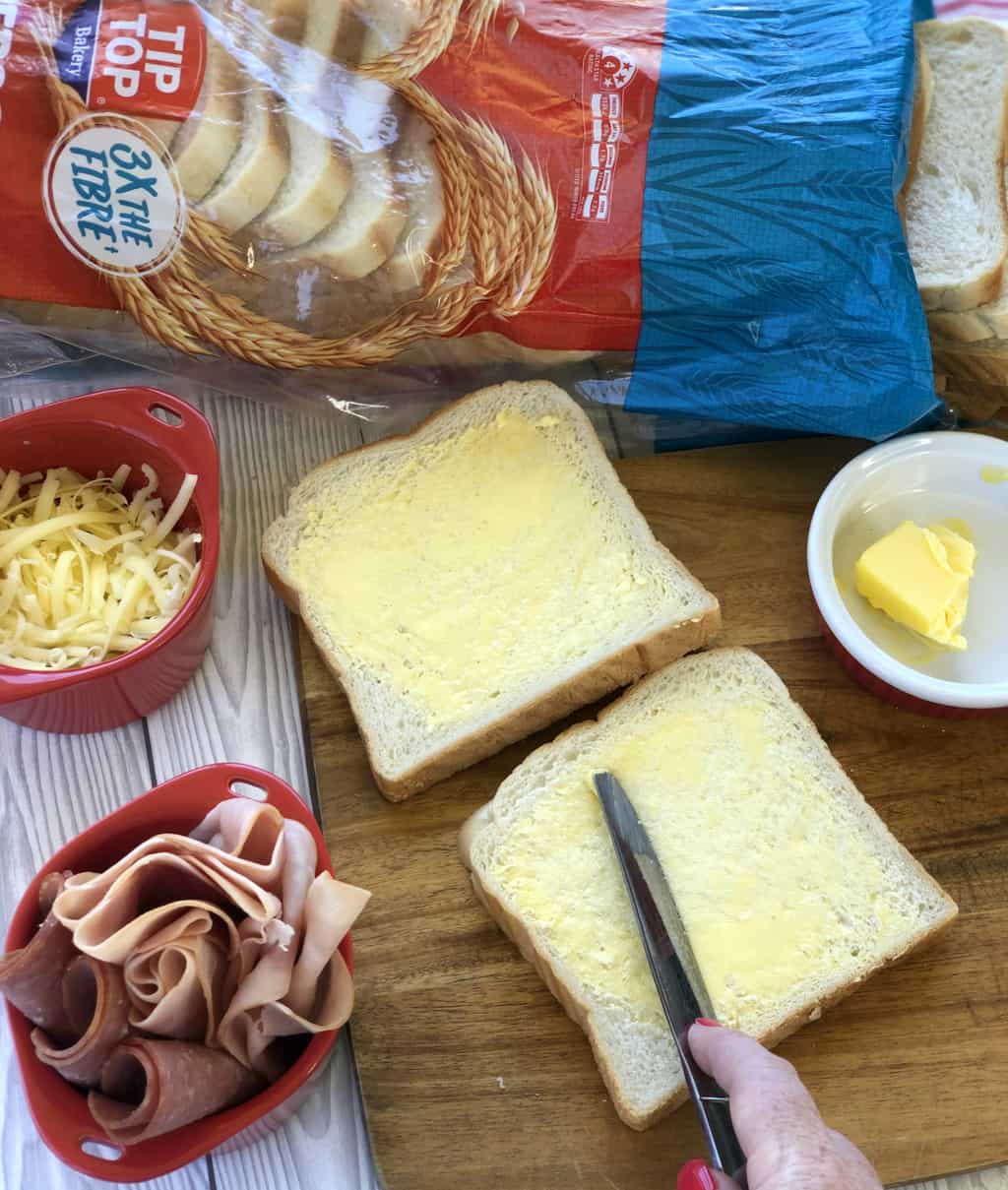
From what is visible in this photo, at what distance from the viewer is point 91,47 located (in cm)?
171

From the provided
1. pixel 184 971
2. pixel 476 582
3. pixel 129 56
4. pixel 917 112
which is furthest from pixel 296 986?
pixel 917 112

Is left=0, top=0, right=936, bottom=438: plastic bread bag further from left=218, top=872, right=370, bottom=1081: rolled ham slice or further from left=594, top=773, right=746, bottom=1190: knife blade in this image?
left=218, top=872, right=370, bottom=1081: rolled ham slice

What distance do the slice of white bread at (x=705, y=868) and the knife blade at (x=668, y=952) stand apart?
0.11ft

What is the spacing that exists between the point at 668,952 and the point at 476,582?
66 centimetres

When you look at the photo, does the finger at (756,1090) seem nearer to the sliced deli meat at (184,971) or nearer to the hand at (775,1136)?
the hand at (775,1136)

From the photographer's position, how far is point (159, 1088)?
1.33 meters

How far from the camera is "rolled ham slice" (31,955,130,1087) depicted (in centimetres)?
136

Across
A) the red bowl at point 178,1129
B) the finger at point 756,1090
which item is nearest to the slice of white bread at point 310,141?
the red bowl at point 178,1129

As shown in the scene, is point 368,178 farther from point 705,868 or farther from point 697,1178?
point 697,1178

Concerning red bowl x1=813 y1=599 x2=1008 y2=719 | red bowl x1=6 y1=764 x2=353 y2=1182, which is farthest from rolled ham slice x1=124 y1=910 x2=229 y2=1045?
red bowl x1=813 y1=599 x2=1008 y2=719

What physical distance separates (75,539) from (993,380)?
155 centimetres

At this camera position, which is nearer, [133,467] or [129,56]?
[129,56]

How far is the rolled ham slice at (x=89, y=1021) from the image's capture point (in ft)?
4.45

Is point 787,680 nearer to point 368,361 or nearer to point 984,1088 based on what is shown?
point 984,1088
